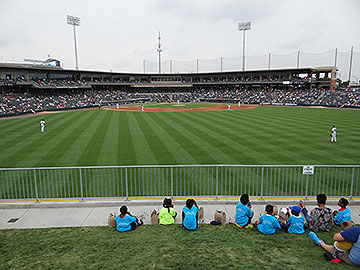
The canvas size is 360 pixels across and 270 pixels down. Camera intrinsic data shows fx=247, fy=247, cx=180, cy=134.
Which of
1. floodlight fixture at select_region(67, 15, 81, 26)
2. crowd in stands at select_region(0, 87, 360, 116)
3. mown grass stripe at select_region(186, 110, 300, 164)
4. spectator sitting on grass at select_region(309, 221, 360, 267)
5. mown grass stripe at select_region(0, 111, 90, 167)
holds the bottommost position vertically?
mown grass stripe at select_region(0, 111, 90, 167)

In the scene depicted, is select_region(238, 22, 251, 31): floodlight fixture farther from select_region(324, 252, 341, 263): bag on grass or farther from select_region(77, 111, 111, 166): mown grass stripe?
select_region(324, 252, 341, 263): bag on grass

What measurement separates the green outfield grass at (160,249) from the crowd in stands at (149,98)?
130 feet

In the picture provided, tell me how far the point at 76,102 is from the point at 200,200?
5404 cm

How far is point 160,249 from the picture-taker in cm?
530

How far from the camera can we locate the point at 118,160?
14375mm

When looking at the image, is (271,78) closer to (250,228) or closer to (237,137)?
(237,137)

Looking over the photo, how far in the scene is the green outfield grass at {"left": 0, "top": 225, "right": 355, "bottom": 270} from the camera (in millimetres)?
4770

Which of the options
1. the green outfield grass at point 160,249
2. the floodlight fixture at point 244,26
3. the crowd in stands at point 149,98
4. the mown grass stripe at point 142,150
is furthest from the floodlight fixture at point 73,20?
the green outfield grass at point 160,249

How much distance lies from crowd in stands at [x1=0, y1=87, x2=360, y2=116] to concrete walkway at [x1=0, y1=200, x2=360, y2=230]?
3701 centimetres

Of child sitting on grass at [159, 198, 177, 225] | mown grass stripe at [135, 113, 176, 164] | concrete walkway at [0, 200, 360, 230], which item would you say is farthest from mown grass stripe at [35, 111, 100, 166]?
child sitting on grass at [159, 198, 177, 225]

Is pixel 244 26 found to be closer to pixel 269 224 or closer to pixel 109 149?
pixel 109 149

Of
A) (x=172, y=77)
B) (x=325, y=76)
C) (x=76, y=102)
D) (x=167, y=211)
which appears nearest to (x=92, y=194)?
(x=167, y=211)

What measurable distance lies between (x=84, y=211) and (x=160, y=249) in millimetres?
3433

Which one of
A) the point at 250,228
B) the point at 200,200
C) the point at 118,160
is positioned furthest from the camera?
the point at 118,160
